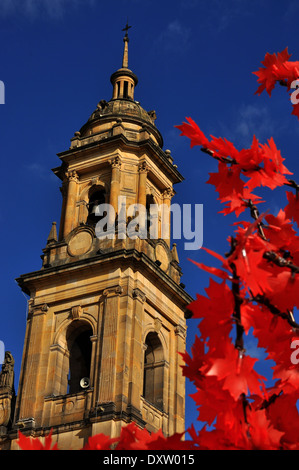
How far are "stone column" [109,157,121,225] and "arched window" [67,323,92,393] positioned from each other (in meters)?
4.33

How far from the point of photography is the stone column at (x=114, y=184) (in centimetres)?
3023

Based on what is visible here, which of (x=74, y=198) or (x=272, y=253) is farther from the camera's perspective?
(x=74, y=198)

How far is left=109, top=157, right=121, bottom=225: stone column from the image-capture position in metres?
30.2

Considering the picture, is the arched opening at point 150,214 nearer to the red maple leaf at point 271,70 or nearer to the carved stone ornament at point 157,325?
the carved stone ornament at point 157,325

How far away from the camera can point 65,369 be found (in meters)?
27.9

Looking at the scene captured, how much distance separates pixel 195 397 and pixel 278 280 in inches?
27.3

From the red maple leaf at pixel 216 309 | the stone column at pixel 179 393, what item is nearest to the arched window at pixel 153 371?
the stone column at pixel 179 393

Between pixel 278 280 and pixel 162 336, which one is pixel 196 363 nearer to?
pixel 278 280

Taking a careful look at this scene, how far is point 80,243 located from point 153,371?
5.64 m

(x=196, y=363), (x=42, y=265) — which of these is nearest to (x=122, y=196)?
(x=42, y=265)

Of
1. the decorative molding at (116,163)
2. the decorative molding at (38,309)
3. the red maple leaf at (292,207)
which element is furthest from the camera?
the decorative molding at (116,163)

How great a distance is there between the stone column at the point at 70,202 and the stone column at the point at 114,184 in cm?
200

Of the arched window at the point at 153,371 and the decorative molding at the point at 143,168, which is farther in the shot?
the decorative molding at the point at 143,168

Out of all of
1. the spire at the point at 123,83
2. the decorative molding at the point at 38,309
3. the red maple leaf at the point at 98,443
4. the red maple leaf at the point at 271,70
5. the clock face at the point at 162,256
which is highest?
Result: the spire at the point at 123,83
